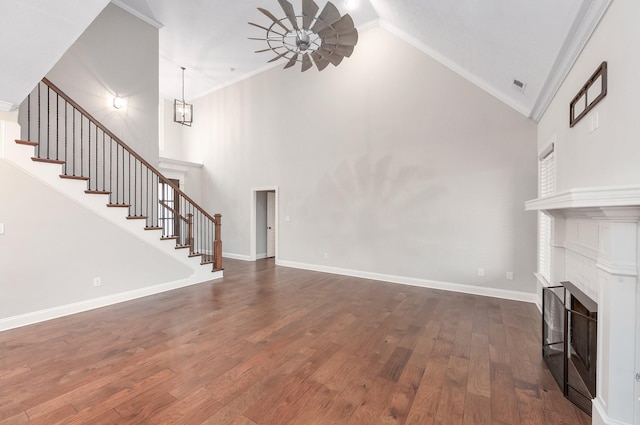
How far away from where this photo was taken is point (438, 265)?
5.02m

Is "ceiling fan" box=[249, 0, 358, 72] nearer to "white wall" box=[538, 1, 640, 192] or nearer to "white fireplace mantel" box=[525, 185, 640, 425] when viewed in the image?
"white wall" box=[538, 1, 640, 192]

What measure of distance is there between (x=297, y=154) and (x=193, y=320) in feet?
14.3

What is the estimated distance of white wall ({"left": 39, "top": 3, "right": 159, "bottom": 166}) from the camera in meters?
4.74

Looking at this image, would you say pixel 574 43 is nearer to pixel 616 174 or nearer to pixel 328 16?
pixel 616 174

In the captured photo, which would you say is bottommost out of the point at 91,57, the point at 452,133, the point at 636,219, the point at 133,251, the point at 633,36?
the point at 133,251

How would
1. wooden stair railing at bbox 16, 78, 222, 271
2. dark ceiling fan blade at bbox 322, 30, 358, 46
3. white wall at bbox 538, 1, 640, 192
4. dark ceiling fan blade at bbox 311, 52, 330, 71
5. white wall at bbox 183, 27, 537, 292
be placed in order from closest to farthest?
1. white wall at bbox 538, 1, 640, 192
2. dark ceiling fan blade at bbox 322, 30, 358, 46
3. dark ceiling fan blade at bbox 311, 52, 330, 71
4. wooden stair railing at bbox 16, 78, 222, 271
5. white wall at bbox 183, 27, 537, 292

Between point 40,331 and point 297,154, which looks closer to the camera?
point 40,331

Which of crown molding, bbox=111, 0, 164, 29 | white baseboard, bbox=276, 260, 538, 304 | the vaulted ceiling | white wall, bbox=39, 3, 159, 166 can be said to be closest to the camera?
the vaulted ceiling

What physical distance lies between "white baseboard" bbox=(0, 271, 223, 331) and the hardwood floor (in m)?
0.16

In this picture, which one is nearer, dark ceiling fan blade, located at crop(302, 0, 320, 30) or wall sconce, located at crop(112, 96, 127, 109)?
dark ceiling fan blade, located at crop(302, 0, 320, 30)

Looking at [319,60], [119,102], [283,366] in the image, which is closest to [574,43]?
[319,60]

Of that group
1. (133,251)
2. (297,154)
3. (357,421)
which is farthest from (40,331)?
(297,154)

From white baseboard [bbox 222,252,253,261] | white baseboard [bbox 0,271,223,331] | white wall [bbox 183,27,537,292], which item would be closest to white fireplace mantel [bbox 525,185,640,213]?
white wall [bbox 183,27,537,292]

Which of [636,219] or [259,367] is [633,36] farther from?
[259,367]
